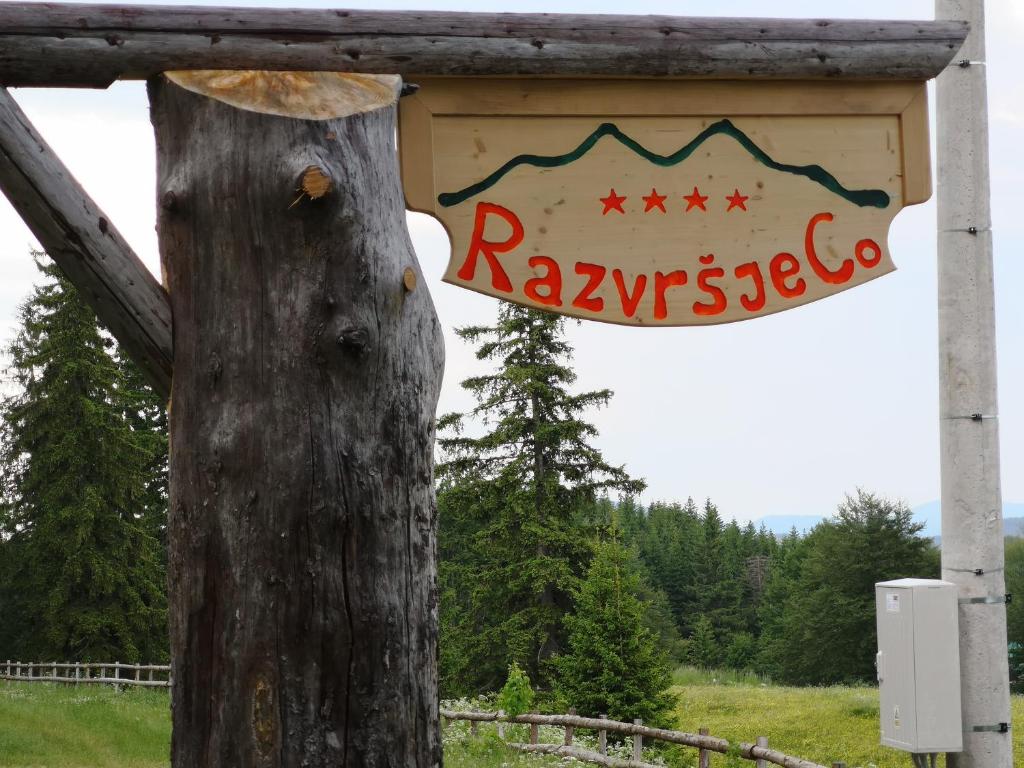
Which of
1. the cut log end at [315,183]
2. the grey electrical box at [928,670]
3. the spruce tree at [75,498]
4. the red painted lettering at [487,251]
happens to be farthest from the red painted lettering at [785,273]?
the spruce tree at [75,498]

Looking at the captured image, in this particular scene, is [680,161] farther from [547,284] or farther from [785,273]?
[547,284]

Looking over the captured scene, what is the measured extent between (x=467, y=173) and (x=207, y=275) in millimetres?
1166

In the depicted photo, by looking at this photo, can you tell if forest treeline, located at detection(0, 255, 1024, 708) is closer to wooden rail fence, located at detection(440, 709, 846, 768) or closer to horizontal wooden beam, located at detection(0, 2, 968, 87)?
wooden rail fence, located at detection(440, 709, 846, 768)

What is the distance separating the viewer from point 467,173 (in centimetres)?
436

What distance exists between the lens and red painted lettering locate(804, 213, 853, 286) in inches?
183

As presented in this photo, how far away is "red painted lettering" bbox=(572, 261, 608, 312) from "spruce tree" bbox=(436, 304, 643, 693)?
2272cm

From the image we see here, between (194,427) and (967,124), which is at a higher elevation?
(967,124)

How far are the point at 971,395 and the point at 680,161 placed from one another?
1.99 m

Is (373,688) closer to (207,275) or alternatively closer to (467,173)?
(207,275)

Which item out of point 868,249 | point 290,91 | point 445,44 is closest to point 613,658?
point 868,249

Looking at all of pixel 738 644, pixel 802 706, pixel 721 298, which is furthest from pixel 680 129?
pixel 738 644

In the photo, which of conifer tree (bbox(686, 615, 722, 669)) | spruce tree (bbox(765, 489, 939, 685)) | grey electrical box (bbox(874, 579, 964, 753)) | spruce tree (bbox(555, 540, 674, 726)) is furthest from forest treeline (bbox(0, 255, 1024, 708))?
conifer tree (bbox(686, 615, 722, 669))

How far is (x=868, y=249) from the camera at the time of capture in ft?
15.4

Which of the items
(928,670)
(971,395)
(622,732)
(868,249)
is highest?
(868,249)
